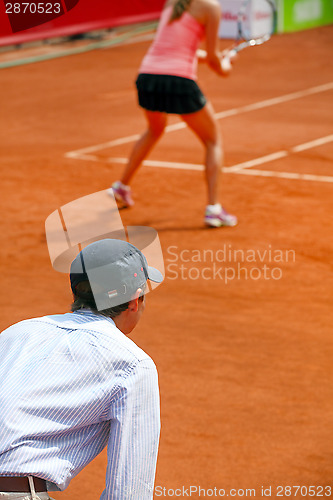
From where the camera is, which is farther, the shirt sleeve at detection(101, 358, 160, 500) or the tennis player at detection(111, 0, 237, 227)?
the tennis player at detection(111, 0, 237, 227)

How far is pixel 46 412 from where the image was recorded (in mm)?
2230

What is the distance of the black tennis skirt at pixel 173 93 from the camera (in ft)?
22.6

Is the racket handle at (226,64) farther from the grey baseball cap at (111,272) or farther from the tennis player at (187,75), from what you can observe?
the grey baseball cap at (111,272)

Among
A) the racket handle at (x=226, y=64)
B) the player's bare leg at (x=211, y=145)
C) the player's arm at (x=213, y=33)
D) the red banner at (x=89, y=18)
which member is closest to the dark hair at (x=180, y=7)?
the player's arm at (x=213, y=33)

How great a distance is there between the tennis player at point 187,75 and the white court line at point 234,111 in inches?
107

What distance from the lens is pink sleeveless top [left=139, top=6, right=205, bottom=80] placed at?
6.86 metres

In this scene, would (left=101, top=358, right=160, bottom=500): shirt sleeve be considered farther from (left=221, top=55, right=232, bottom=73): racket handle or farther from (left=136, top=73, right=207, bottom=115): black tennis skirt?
(left=221, top=55, right=232, bottom=73): racket handle

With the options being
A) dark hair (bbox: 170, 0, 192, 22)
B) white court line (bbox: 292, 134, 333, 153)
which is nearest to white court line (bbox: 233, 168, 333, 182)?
white court line (bbox: 292, 134, 333, 153)

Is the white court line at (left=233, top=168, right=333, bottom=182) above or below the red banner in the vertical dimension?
above

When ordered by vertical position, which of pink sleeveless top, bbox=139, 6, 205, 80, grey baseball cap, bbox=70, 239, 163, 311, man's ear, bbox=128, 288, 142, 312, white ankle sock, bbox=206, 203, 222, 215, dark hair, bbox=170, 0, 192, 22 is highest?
grey baseball cap, bbox=70, 239, 163, 311

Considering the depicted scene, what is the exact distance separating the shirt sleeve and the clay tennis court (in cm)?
155

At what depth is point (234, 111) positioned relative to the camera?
11.5m

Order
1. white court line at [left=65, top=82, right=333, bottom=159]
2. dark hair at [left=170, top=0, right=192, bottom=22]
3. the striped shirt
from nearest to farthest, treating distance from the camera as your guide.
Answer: the striped shirt → dark hair at [left=170, top=0, right=192, bottom=22] → white court line at [left=65, top=82, right=333, bottom=159]

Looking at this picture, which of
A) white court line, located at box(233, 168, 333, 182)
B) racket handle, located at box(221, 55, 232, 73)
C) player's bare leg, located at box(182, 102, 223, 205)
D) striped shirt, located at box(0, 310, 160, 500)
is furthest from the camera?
white court line, located at box(233, 168, 333, 182)
